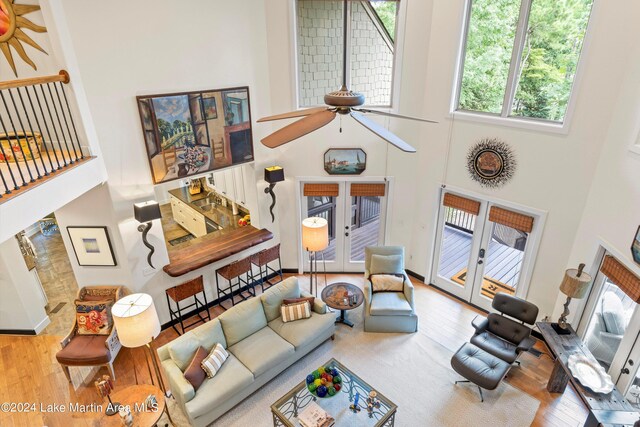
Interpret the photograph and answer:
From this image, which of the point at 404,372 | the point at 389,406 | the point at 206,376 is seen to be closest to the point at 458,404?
the point at 404,372

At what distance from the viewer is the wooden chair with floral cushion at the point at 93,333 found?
16.9 ft

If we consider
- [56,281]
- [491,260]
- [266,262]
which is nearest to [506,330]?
[491,260]

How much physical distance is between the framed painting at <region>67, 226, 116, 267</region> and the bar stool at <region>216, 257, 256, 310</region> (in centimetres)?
175

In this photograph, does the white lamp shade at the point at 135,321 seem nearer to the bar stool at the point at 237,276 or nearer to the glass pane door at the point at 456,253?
the bar stool at the point at 237,276

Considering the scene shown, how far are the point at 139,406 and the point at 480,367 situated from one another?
13.9ft

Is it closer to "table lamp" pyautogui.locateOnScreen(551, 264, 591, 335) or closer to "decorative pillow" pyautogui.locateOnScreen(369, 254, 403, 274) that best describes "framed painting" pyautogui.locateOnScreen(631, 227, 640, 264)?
"table lamp" pyautogui.locateOnScreen(551, 264, 591, 335)

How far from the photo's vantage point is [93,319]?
5.50 m

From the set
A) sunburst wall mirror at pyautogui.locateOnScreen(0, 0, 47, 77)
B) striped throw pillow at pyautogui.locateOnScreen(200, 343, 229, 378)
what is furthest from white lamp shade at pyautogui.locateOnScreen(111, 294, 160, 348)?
sunburst wall mirror at pyautogui.locateOnScreen(0, 0, 47, 77)

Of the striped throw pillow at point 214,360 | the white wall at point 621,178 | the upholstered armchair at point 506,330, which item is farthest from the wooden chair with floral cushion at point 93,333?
the white wall at point 621,178

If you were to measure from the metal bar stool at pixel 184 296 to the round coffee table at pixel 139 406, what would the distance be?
5.42 ft

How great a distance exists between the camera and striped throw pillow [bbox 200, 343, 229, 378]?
15.9ft

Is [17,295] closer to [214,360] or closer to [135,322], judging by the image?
[135,322]

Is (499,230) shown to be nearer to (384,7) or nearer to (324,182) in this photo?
(324,182)

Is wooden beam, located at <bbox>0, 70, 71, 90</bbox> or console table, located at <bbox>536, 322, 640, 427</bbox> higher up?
wooden beam, located at <bbox>0, 70, 71, 90</bbox>
